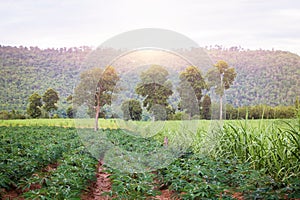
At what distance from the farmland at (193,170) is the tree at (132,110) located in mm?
586

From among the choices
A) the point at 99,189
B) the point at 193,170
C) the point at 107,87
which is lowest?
the point at 99,189

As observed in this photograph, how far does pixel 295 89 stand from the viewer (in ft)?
67.2

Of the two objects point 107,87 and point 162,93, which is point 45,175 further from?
point 107,87

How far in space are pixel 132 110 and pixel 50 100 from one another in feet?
42.7

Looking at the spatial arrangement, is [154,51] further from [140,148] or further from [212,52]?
[212,52]

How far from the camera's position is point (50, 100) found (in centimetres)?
1867

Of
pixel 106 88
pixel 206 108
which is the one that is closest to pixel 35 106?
pixel 106 88

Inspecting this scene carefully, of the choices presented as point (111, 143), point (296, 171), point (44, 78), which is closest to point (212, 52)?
point (44, 78)

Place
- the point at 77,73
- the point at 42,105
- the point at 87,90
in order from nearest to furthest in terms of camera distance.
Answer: the point at 87,90 < the point at 42,105 < the point at 77,73

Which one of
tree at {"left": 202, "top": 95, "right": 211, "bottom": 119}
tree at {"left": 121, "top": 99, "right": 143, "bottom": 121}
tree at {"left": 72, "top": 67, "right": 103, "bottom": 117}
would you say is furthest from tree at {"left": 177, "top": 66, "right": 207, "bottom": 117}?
tree at {"left": 72, "top": 67, "right": 103, "bottom": 117}

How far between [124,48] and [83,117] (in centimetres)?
168

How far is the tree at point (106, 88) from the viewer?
6.26 metres

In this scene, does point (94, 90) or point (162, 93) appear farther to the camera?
point (94, 90)

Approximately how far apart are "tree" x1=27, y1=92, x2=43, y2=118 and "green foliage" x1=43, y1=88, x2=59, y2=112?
0.25 m
